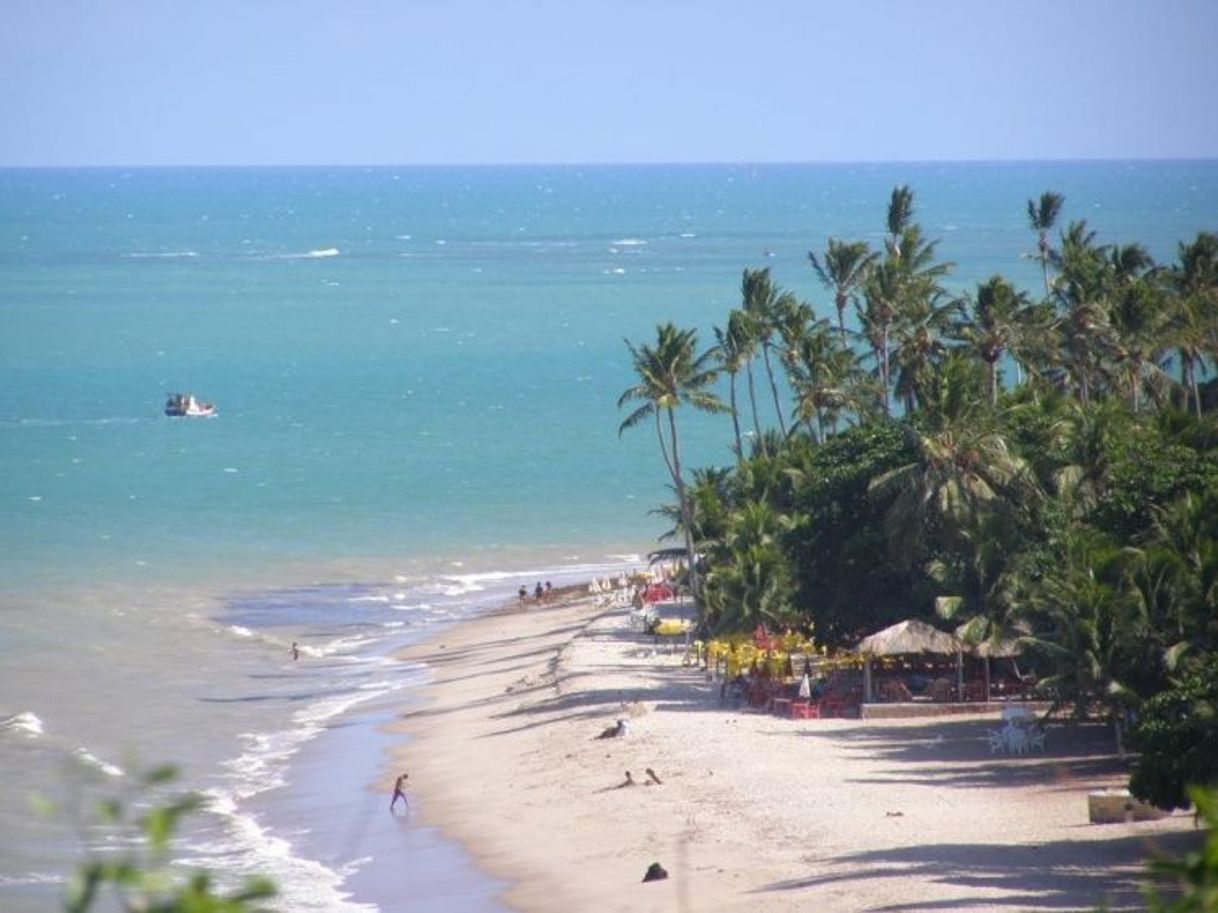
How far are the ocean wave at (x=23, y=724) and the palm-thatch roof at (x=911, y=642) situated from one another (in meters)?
16.9

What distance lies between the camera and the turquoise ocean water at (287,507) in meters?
37.7

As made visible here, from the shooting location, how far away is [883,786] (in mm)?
30156

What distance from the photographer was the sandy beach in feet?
81.1

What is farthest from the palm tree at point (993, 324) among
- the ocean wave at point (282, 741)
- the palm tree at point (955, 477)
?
the ocean wave at point (282, 741)

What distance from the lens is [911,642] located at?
35219mm

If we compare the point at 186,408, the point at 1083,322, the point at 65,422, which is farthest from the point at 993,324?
the point at 65,422

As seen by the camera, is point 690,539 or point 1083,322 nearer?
point 690,539

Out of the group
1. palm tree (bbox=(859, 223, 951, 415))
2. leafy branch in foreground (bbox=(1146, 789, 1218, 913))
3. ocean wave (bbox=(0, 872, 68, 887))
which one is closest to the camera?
leafy branch in foreground (bbox=(1146, 789, 1218, 913))

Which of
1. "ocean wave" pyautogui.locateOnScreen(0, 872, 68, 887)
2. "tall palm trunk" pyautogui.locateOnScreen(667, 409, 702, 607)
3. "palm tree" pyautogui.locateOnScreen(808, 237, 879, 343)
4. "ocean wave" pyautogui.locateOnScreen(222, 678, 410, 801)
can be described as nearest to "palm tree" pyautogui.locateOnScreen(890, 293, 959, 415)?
"palm tree" pyautogui.locateOnScreen(808, 237, 879, 343)

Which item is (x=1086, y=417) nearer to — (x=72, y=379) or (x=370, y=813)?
(x=370, y=813)

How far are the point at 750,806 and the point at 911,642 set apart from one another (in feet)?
21.6

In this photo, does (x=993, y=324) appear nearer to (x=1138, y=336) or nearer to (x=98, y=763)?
(x=1138, y=336)

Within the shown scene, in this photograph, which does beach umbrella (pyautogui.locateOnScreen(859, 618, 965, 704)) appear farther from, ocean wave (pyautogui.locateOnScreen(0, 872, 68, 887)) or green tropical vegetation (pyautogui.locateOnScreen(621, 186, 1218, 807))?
ocean wave (pyautogui.locateOnScreen(0, 872, 68, 887))

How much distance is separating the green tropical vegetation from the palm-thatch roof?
1.71ft
